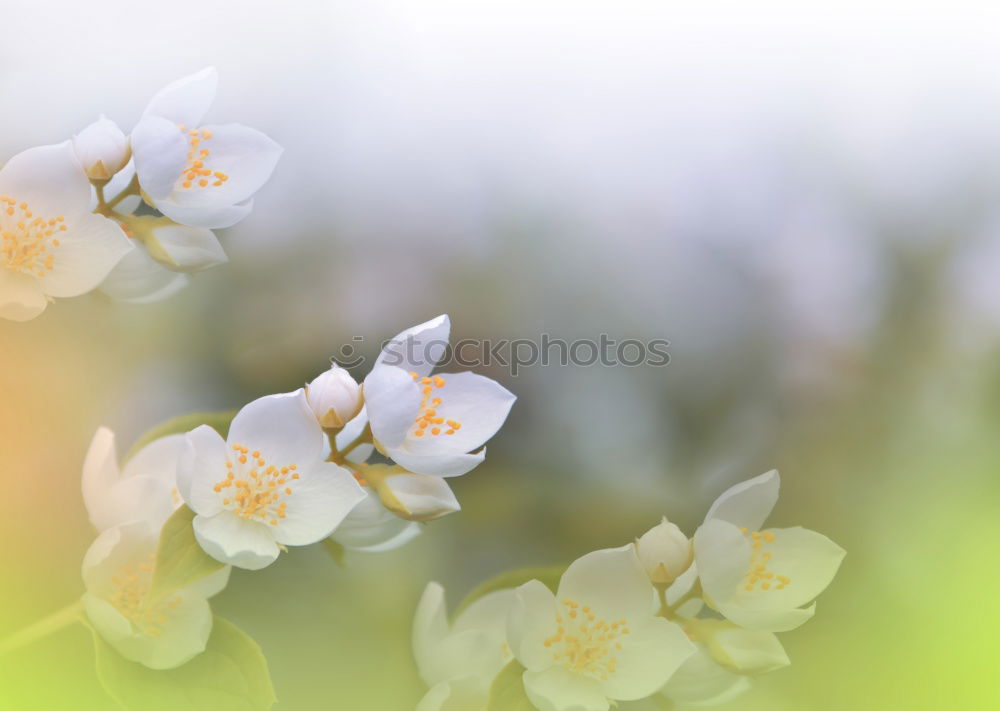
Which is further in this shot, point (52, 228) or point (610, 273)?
point (610, 273)

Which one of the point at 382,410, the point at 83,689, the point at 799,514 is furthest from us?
the point at 799,514

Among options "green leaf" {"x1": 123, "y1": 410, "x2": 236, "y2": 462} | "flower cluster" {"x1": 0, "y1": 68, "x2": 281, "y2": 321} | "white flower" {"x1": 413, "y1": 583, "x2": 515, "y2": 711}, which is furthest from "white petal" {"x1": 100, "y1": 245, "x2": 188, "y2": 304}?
"white flower" {"x1": 413, "y1": 583, "x2": 515, "y2": 711}

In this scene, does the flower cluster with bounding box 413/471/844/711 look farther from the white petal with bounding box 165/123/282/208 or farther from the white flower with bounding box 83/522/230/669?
the white petal with bounding box 165/123/282/208

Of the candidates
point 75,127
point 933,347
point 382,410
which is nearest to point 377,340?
point 382,410

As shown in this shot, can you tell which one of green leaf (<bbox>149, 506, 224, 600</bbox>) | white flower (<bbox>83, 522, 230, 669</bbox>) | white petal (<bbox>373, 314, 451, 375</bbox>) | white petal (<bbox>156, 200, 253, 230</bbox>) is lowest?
white flower (<bbox>83, 522, 230, 669</bbox>)

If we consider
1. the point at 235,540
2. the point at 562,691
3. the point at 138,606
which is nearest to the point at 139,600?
the point at 138,606

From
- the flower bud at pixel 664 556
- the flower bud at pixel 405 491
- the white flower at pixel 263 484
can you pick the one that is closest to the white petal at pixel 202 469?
the white flower at pixel 263 484

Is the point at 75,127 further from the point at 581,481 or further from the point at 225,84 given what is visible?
the point at 581,481

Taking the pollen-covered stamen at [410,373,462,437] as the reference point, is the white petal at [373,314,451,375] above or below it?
above
